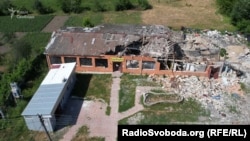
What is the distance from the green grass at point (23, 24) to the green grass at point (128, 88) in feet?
68.5

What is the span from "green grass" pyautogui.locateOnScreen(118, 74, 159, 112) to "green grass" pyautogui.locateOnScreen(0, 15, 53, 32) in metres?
20.9

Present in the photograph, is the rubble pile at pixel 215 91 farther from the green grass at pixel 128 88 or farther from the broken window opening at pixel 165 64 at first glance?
the broken window opening at pixel 165 64

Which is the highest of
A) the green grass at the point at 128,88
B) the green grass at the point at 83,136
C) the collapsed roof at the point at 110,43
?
the collapsed roof at the point at 110,43

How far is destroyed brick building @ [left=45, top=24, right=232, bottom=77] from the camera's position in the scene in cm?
3631

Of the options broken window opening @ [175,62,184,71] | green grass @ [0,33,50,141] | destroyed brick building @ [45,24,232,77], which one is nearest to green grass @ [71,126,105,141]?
green grass @ [0,33,50,141]

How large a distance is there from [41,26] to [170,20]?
22097 mm

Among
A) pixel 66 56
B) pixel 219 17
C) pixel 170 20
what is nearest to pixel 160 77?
pixel 66 56

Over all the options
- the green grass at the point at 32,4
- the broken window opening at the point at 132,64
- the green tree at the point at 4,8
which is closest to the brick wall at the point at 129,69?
the broken window opening at the point at 132,64

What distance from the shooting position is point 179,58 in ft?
121

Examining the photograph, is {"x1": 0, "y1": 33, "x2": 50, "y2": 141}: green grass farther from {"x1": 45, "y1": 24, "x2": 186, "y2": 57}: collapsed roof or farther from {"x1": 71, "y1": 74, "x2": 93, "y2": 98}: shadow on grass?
{"x1": 71, "y1": 74, "x2": 93, "y2": 98}: shadow on grass

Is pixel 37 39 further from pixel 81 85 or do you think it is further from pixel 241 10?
pixel 241 10

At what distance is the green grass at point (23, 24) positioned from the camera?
162ft

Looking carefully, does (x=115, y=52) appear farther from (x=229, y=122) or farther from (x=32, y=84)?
(x=229, y=122)

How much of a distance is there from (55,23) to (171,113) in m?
29.3
